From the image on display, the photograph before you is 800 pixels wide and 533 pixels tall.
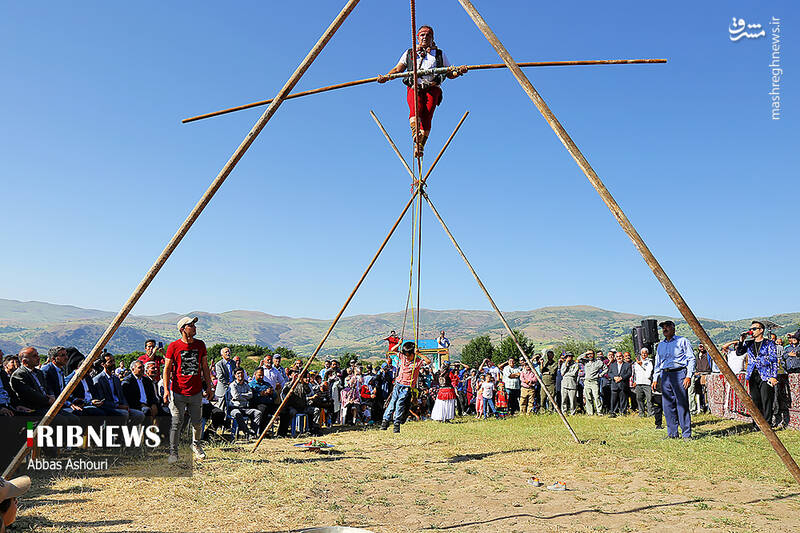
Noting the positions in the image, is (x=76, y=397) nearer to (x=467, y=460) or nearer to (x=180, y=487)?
(x=180, y=487)

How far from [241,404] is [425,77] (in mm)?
6287

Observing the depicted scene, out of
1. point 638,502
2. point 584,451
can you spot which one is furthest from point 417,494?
point 584,451

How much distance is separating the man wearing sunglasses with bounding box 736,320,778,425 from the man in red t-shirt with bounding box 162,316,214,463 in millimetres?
7914

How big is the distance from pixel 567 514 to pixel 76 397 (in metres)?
6.30

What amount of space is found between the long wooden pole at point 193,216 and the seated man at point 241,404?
5.06 meters

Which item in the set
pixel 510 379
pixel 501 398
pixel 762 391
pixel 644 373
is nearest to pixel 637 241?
pixel 762 391

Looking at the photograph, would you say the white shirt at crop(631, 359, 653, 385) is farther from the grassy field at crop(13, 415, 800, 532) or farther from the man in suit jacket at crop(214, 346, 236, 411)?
the man in suit jacket at crop(214, 346, 236, 411)

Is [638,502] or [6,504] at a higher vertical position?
[6,504]

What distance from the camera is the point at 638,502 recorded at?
486cm

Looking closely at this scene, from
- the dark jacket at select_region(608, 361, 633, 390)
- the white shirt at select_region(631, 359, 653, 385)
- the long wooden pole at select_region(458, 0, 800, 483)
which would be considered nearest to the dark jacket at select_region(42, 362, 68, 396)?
the long wooden pole at select_region(458, 0, 800, 483)

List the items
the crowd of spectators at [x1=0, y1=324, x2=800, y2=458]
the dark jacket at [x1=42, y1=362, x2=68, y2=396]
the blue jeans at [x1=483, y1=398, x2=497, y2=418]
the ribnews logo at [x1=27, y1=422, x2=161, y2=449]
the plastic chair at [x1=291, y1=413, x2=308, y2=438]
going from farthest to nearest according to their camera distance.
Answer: the blue jeans at [x1=483, y1=398, x2=497, y2=418] → the plastic chair at [x1=291, y1=413, x2=308, y2=438] → the crowd of spectators at [x1=0, y1=324, x2=800, y2=458] → the dark jacket at [x1=42, y1=362, x2=68, y2=396] → the ribnews logo at [x1=27, y1=422, x2=161, y2=449]

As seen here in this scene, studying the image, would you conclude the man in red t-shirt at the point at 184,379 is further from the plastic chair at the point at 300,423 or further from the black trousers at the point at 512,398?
the black trousers at the point at 512,398

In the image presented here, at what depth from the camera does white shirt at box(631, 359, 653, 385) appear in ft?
39.0

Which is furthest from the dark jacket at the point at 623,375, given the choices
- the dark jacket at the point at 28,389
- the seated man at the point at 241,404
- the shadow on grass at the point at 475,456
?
the dark jacket at the point at 28,389
